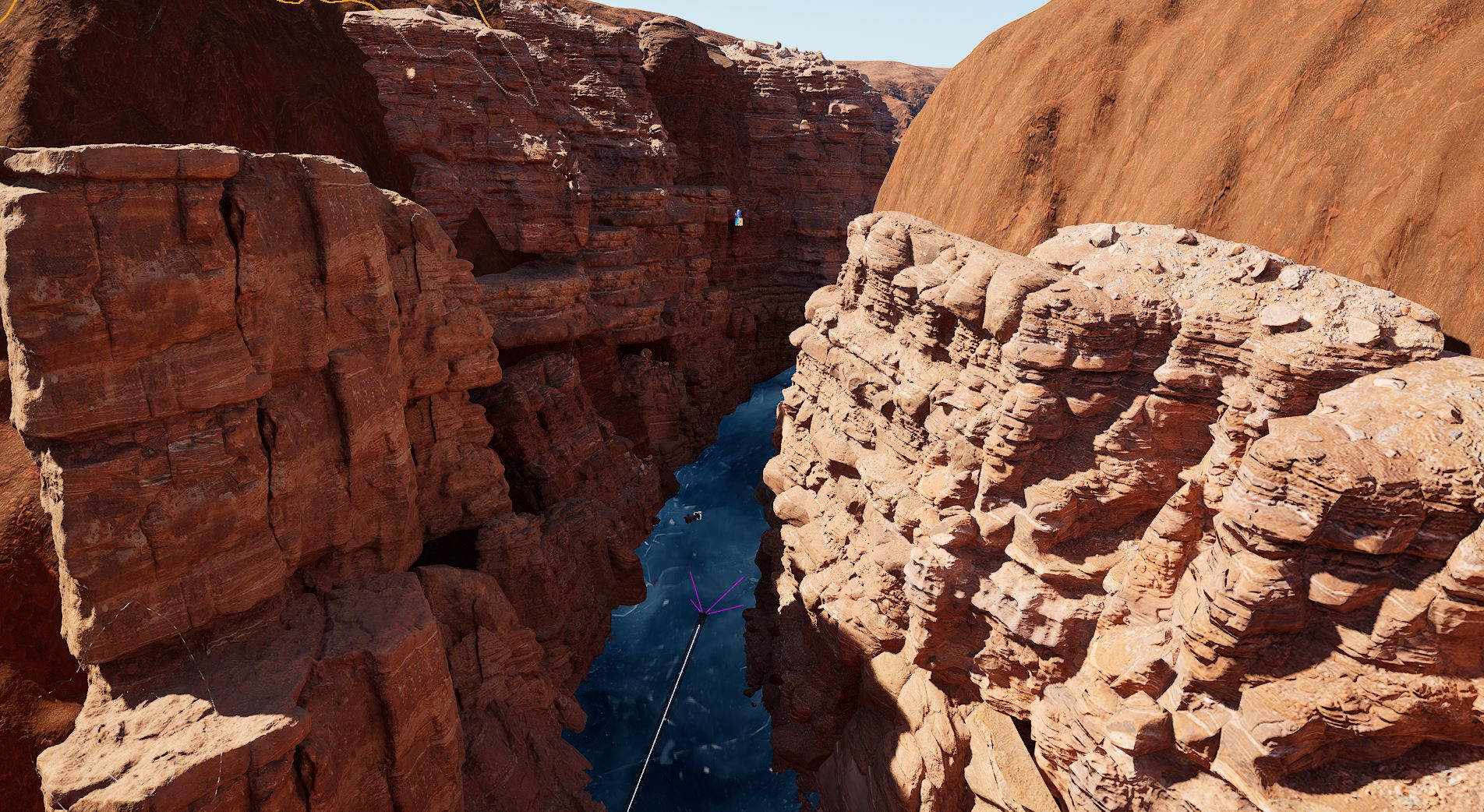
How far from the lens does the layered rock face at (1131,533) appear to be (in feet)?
21.4

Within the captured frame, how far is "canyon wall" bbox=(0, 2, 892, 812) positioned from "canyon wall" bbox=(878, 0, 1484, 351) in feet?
33.0

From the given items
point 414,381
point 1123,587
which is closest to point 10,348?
point 414,381

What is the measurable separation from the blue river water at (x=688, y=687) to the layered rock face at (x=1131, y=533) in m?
2.47

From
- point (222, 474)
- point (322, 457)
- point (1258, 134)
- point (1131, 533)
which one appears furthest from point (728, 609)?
point (1258, 134)

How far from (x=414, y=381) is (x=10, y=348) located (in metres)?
5.26

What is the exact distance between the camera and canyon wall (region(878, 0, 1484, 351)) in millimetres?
8156

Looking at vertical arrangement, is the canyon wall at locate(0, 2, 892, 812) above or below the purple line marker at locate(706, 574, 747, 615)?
above

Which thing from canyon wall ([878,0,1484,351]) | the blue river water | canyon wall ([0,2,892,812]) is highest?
canyon wall ([878,0,1484,351])

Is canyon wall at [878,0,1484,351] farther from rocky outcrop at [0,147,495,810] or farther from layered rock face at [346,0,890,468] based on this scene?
rocky outcrop at [0,147,495,810]

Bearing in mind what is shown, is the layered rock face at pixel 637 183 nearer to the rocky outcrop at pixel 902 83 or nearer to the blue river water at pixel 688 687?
the blue river water at pixel 688 687

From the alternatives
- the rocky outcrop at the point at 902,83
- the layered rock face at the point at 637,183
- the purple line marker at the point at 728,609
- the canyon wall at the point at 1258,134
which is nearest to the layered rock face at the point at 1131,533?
the canyon wall at the point at 1258,134

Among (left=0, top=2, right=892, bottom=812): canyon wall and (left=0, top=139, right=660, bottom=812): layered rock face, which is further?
(left=0, top=2, right=892, bottom=812): canyon wall

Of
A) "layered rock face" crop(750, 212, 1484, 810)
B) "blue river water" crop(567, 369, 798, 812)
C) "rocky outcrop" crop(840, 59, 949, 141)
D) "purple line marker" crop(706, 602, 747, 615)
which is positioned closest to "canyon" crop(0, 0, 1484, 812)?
"layered rock face" crop(750, 212, 1484, 810)

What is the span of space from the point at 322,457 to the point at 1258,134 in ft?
44.3
